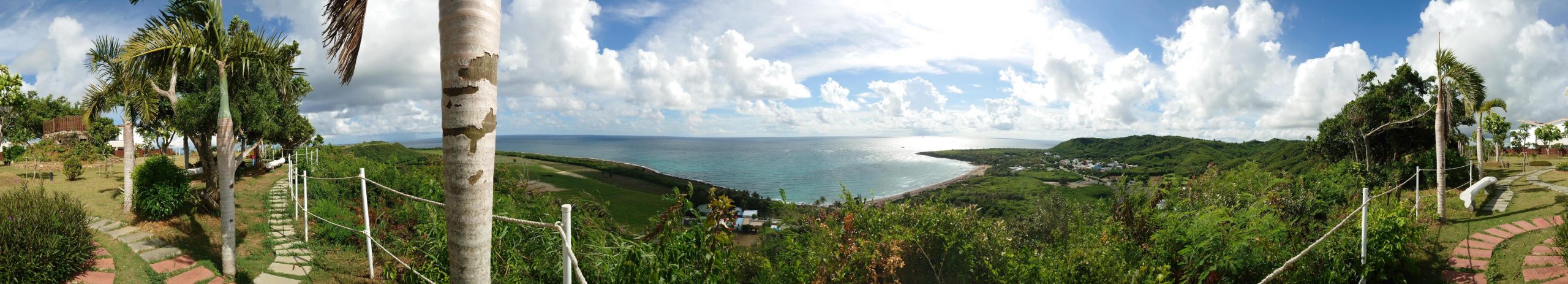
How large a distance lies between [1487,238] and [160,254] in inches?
664

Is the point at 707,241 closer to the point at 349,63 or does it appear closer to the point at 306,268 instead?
the point at 349,63

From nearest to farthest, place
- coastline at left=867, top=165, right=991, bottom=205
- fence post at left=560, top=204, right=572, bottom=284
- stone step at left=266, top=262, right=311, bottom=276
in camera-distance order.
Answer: fence post at left=560, top=204, right=572, bottom=284, stone step at left=266, top=262, right=311, bottom=276, coastline at left=867, top=165, right=991, bottom=205

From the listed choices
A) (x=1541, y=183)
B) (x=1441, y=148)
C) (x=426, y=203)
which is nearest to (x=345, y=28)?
(x=426, y=203)

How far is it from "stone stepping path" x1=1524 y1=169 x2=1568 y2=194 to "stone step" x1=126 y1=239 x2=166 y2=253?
21.9 metres

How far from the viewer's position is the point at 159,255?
22.2 ft

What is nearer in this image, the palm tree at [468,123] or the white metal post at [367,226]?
the palm tree at [468,123]

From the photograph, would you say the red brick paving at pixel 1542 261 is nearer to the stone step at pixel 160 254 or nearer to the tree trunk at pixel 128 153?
the stone step at pixel 160 254

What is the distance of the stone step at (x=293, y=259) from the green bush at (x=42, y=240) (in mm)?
1509

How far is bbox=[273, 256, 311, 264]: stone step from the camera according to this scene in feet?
21.4

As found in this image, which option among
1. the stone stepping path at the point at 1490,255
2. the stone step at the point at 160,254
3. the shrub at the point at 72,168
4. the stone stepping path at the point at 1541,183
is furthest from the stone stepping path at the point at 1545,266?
the shrub at the point at 72,168

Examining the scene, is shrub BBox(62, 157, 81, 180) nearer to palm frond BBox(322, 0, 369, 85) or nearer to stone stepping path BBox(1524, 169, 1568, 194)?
palm frond BBox(322, 0, 369, 85)

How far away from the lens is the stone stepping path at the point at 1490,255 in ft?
19.3

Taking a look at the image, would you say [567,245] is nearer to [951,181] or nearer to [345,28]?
[345,28]

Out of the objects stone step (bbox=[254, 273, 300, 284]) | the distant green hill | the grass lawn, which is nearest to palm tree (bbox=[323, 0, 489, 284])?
stone step (bbox=[254, 273, 300, 284])
